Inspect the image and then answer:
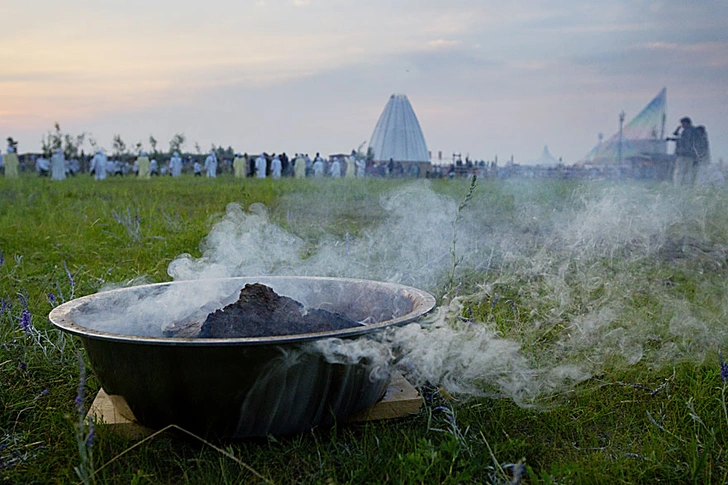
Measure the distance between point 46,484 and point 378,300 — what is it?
133 centimetres

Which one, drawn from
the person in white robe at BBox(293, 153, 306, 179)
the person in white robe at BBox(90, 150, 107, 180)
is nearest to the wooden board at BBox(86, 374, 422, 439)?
the person in white robe at BBox(90, 150, 107, 180)

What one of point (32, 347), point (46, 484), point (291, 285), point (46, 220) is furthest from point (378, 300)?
point (46, 220)

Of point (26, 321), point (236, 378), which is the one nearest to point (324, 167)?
point (26, 321)

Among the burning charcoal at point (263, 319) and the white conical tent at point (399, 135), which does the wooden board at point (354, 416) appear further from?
the white conical tent at point (399, 135)

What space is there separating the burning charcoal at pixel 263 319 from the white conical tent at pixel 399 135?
48.6 m

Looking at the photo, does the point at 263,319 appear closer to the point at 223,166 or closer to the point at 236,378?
the point at 236,378

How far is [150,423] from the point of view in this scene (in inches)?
81.7

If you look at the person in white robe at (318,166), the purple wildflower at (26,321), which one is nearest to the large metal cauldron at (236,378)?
the purple wildflower at (26,321)

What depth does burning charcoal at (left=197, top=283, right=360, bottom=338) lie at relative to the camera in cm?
212

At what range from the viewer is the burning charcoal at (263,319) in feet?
6.95

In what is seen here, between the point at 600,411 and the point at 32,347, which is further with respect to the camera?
the point at 32,347

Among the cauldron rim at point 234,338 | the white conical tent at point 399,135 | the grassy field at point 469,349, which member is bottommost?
the grassy field at point 469,349

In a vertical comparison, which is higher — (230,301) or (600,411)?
(230,301)

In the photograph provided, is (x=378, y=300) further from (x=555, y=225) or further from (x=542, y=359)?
(x=555, y=225)
